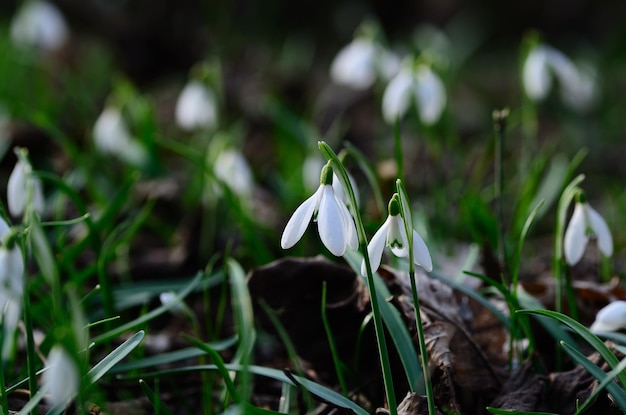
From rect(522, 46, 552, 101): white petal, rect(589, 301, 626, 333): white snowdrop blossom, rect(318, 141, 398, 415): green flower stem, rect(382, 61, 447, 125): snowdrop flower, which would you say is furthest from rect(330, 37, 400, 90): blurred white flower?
rect(318, 141, 398, 415): green flower stem

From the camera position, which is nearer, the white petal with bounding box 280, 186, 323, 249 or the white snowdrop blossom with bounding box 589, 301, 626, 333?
the white petal with bounding box 280, 186, 323, 249

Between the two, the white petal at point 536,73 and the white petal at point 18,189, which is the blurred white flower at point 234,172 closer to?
the white petal at point 18,189

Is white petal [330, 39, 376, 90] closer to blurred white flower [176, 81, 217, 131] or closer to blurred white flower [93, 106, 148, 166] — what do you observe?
blurred white flower [176, 81, 217, 131]

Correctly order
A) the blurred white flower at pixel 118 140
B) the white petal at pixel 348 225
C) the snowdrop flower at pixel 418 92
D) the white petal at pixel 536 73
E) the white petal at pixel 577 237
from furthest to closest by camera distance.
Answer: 1. the blurred white flower at pixel 118 140
2. the white petal at pixel 536 73
3. the snowdrop flower at pixel 418 92
4. the white petal at pixel 577 237
5. the white petal at pixel 348 225

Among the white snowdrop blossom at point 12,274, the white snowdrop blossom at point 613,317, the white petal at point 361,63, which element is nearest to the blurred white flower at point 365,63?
the white petal at point 361,63

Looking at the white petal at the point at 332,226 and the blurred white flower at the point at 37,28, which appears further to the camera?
the blurred white flower at the point at 37,28

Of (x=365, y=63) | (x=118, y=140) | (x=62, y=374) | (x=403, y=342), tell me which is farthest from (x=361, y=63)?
(x=62, y=374)

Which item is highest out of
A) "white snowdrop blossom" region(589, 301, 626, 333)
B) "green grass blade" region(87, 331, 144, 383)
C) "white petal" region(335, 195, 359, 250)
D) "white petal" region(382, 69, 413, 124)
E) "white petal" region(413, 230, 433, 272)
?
"white petal" region(382, 69, 413, 124)

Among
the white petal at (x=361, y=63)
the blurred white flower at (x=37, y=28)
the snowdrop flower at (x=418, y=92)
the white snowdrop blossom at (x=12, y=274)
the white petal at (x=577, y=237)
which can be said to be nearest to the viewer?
the white snowdrop blossom at (x=12, y=274)

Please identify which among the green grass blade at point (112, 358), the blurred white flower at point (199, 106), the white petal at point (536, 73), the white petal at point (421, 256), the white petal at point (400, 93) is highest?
the white petal at point (536, 73)
